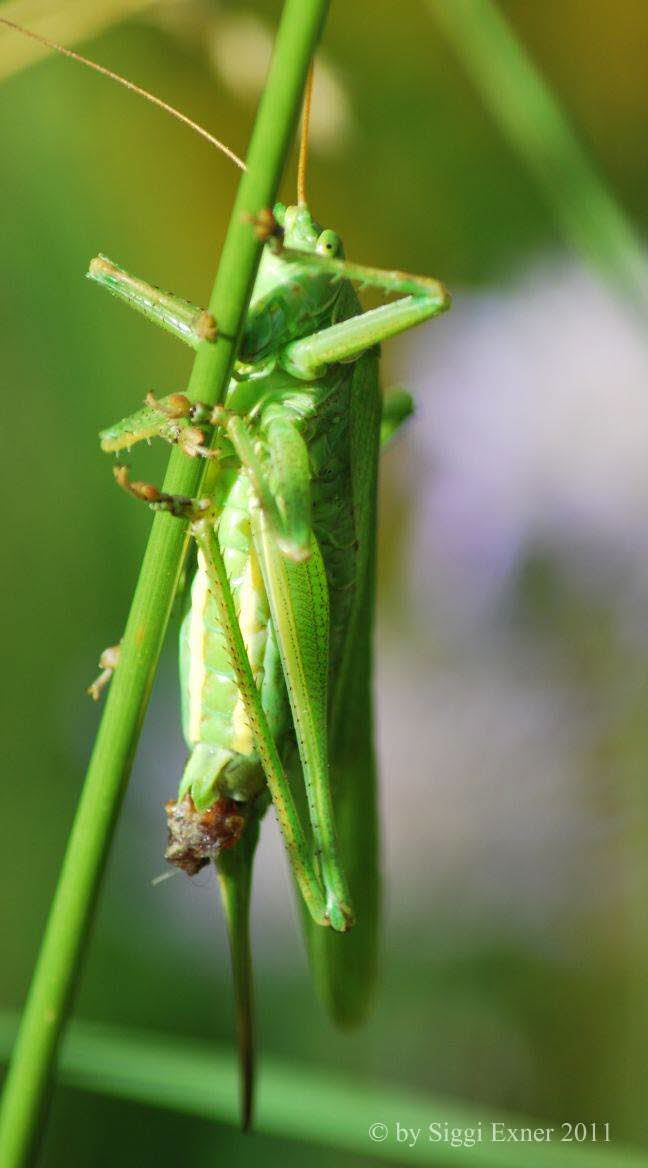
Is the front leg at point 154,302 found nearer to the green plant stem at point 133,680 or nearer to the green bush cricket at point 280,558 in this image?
the green bush cricket at point 280,558

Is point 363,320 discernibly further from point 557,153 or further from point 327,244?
point 557,153

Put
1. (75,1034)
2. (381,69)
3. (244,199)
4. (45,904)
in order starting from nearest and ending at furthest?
(244,199) → (75,1034) → (45,904) → (381,69)

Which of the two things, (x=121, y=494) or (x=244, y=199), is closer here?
(x=244, y=199)

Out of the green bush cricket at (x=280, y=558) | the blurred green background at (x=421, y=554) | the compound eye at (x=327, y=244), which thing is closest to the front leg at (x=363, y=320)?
the green bush cricket at (x=280, y=558)

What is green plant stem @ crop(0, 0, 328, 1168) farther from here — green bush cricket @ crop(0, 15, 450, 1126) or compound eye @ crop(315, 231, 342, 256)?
compound eye @ crop(315, 231, 342, 256)

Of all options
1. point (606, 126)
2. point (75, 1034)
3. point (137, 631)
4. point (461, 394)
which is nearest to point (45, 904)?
point (75, 1034)

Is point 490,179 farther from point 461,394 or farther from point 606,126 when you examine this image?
point 461,394
